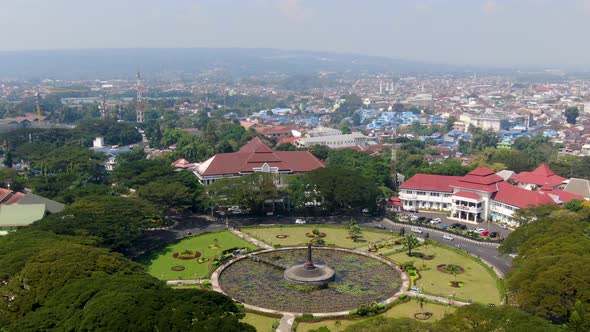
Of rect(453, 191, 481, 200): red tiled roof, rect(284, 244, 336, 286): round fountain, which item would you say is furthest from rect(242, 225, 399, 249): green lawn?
rect(453, 191, 481, 200): red tiled roof

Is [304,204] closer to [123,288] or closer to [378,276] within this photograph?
[378,276]

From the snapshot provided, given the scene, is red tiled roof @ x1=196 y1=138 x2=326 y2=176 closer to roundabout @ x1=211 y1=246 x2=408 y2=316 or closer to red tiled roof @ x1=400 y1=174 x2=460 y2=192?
red tiled roof @ x1=400 y1=174 x2=460 y2=192

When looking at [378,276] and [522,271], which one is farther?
[378,276]

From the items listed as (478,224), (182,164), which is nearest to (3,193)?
(182,164)

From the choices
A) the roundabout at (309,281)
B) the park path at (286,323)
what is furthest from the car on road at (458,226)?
the park path at (286,323)

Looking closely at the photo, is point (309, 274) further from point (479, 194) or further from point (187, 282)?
point (479, 194)

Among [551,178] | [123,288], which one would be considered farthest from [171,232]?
[551,178]
